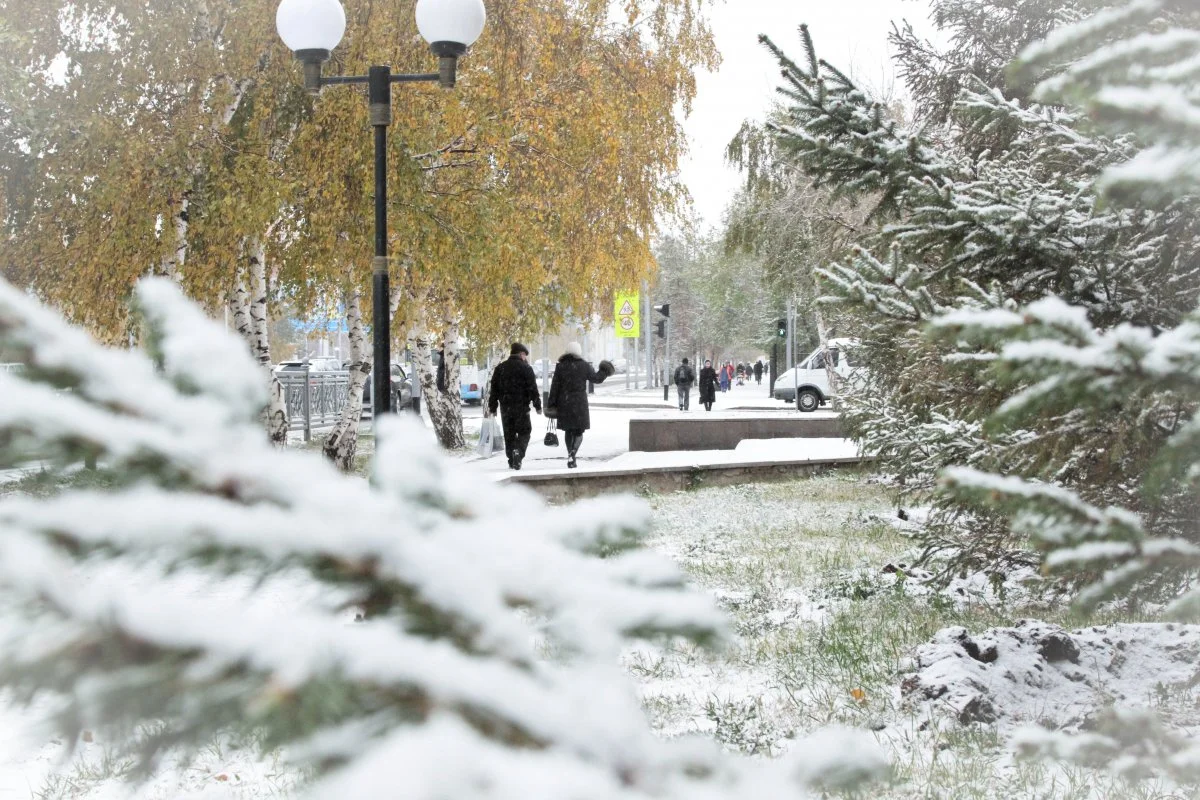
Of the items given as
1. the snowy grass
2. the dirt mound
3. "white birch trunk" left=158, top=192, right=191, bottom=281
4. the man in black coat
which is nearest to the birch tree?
the man in black coat

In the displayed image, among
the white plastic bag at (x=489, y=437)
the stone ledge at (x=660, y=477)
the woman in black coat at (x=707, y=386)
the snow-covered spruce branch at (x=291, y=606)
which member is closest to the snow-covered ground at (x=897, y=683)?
the snow-covered spruce branch at (x=291, y=606)

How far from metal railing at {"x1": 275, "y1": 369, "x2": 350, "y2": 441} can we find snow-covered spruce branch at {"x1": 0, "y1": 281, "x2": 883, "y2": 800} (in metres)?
20.4

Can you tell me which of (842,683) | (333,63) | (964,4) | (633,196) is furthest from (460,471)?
(633,196)

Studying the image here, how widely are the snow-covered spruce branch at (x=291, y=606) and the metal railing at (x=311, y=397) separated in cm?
2036

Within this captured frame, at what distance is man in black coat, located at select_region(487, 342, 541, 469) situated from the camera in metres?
14.1

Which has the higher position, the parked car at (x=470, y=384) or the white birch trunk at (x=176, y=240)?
the white birch trunk at (x=176, y=240)

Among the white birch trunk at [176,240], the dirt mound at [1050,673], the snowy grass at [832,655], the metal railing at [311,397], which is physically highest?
the white birch trunk at [176,240]

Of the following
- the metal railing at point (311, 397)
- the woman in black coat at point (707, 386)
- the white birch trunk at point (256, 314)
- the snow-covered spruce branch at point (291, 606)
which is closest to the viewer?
the snow-covered spruce branch at point (291, 606)

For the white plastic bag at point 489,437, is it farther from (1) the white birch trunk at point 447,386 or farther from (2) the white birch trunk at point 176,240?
(2) the white birch trunk at point 176,240

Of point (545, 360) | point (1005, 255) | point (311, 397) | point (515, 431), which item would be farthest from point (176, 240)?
point (545, 360)

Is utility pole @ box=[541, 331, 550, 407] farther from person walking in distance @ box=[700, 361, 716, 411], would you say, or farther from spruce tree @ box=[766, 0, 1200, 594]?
spruce tree @ box=[766, 0, 1200, 594]

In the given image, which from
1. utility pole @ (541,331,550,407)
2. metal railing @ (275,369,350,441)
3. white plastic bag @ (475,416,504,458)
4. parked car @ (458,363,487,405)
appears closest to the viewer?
white plastic bag @ (475,416,504,458)

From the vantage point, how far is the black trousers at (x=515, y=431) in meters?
14.2

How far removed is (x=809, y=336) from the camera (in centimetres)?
4662
